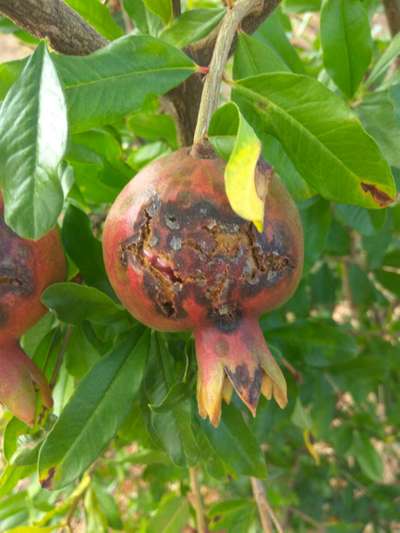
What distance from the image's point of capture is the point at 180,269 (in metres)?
0.54

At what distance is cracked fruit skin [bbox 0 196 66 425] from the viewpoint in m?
0.61

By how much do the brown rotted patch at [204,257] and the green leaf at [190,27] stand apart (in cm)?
32

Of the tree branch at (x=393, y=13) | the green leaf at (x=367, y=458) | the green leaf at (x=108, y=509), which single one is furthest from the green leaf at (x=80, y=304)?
the green leaf at (x=367, y=458)

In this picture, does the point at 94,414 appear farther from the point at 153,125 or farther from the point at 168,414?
the point at 153,125

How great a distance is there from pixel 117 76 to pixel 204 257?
213mm

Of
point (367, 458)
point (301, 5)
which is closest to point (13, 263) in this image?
point (301, 5)

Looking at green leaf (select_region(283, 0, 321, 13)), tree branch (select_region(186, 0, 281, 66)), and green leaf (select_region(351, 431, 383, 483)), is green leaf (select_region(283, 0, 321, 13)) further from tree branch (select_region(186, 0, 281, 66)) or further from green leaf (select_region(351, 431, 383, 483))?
green leaf (select_region(351, 431, 383, 483))

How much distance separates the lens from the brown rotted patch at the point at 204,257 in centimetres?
54

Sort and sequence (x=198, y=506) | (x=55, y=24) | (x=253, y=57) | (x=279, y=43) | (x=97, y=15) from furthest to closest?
(x=198, y=506) → (x=279, y=43) → (x=97, y=15) → (x=253, y=57) → (x=55, y=24)

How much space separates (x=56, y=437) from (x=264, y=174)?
354 millimetres

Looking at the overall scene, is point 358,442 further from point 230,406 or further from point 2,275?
point 2,275

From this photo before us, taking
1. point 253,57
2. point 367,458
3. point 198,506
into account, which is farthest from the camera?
point 367,458

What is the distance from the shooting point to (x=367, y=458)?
150 centimetres

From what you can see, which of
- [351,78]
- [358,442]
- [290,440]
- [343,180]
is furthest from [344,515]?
[343,180]
